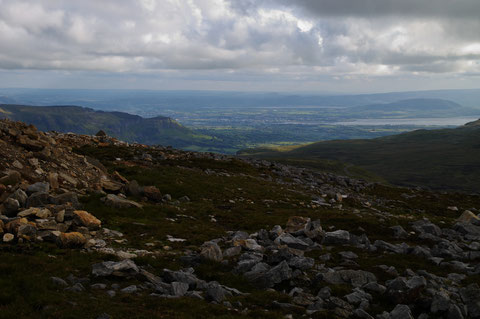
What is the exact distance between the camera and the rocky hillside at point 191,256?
13258 millimetres

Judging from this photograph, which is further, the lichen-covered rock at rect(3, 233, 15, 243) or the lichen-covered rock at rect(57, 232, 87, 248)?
the lichen-covered rock at rect(57, 232, 87, 248)

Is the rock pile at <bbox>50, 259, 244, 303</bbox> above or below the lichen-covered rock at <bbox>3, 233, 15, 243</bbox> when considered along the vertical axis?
below

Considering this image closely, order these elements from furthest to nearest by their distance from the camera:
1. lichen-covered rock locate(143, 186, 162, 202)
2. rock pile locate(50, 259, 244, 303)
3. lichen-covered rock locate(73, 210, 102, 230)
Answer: lichen-covered rock locate(143, 186, 162, 202) < lichen-covered rock locate(73, 210, 102, 230) < rock pile locate(50, 259, 244, 303)

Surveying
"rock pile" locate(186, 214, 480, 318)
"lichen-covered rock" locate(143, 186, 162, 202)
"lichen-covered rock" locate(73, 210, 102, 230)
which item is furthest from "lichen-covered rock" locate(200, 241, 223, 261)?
"lichen-covered rock" locate(143, 186, 162, 202)

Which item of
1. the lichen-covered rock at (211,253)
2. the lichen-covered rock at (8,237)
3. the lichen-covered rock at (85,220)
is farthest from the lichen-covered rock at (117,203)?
the lichen-covered rock at (211,253)

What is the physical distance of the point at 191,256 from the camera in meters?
18.8

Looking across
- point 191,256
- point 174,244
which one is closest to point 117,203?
point 174,244

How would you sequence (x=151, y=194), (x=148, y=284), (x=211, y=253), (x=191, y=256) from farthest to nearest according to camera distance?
(x=151, y=194) < (x=191, y=256) < (x=211, y=253) < (x=148, y=284)

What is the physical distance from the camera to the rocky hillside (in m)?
13.3

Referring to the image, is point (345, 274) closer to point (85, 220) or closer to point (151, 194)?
point (85, 220)

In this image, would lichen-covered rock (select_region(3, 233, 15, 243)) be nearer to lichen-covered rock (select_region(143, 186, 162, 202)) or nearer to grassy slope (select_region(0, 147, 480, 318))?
grassy slope (select_region(0, 147, 480, 318))

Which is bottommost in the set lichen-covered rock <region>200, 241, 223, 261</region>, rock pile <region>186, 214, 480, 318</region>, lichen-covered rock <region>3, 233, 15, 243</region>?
rock pile <region>186, 214, 480, 318</region>

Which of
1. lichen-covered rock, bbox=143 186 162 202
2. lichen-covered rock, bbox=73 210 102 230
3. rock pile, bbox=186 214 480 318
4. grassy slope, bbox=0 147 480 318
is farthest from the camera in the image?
lichen-covered rock, bbox=143 186 162 202

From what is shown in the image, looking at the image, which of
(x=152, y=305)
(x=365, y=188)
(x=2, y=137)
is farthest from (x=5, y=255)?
(x=365, y=188)
